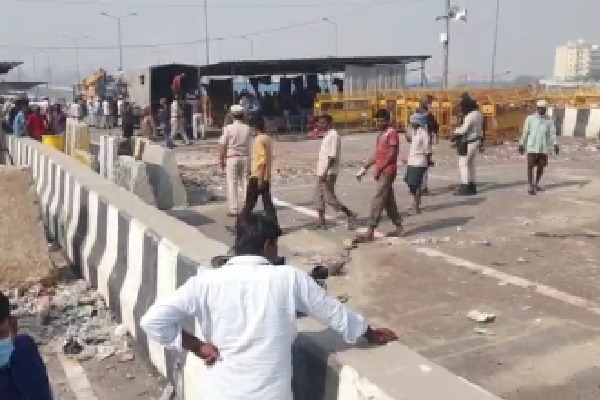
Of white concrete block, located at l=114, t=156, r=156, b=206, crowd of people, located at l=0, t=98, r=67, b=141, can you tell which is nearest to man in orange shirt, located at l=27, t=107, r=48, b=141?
crowd of people, located at l=0, t=98, r=67, b=141

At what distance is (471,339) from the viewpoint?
5766 millimetres

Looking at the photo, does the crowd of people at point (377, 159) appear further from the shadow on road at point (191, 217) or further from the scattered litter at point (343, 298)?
the scattered litter at point (343, 298)

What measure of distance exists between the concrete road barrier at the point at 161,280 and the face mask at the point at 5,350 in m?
0.86

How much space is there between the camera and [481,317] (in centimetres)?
620

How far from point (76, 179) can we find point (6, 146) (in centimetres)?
1034

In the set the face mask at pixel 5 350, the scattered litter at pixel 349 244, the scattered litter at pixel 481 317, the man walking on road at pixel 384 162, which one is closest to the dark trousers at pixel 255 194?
the scattered litter at pixel 349 244

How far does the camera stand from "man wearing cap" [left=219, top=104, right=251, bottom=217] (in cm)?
1073

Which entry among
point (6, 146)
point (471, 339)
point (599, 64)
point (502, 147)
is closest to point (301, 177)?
point (6, 146)

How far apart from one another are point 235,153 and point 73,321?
17.4 feet

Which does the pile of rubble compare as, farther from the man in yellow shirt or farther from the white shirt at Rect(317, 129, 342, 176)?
the white shirt at Rect(317, 129, 342, 176)

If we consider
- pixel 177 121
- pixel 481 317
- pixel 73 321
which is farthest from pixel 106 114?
pixel 481 317

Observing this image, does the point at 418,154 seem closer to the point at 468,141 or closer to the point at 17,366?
the point at 468,141

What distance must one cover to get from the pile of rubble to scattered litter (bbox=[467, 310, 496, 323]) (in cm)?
283

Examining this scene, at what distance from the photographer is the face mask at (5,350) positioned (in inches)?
106
